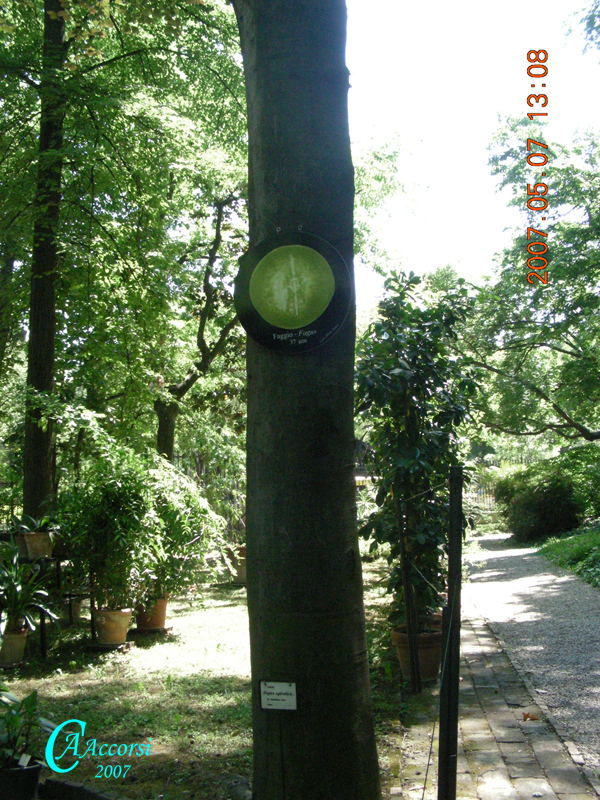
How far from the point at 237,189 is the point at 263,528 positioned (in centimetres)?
1116

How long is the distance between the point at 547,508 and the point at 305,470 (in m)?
16.6

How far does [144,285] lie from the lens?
381 inches

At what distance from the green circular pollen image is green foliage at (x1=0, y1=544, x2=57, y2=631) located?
497 centimetres

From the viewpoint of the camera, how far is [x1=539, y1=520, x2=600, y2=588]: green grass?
11638 millimetres

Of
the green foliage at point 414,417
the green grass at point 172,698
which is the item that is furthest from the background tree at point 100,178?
the green foliage at point 414,417

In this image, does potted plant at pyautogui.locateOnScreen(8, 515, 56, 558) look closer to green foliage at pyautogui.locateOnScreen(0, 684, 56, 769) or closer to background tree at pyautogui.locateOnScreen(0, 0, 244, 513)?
background tree at pyautogui.locateOnScreen(0, 0, 244, 513)

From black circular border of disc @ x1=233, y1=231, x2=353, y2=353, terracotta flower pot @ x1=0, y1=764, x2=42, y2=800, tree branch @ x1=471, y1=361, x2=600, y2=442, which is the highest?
tree branch @ x1=471, y1=361, x2=600, y2=442

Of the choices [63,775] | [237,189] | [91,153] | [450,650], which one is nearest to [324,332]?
[450,650]

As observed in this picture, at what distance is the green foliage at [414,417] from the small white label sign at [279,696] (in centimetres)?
338

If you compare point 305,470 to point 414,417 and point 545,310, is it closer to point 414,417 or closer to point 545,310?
Result: point 414,417

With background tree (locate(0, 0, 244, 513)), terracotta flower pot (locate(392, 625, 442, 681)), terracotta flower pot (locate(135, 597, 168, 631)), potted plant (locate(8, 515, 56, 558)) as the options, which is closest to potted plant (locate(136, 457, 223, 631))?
terracotta flower pot (locate(135, 597, 168, 631))

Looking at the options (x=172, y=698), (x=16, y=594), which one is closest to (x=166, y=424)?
(x=16, y=594)

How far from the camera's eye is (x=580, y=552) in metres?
13.1

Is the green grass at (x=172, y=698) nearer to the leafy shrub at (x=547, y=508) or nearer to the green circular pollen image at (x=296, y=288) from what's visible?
the green circular pollen image at (x=296, y=288)
